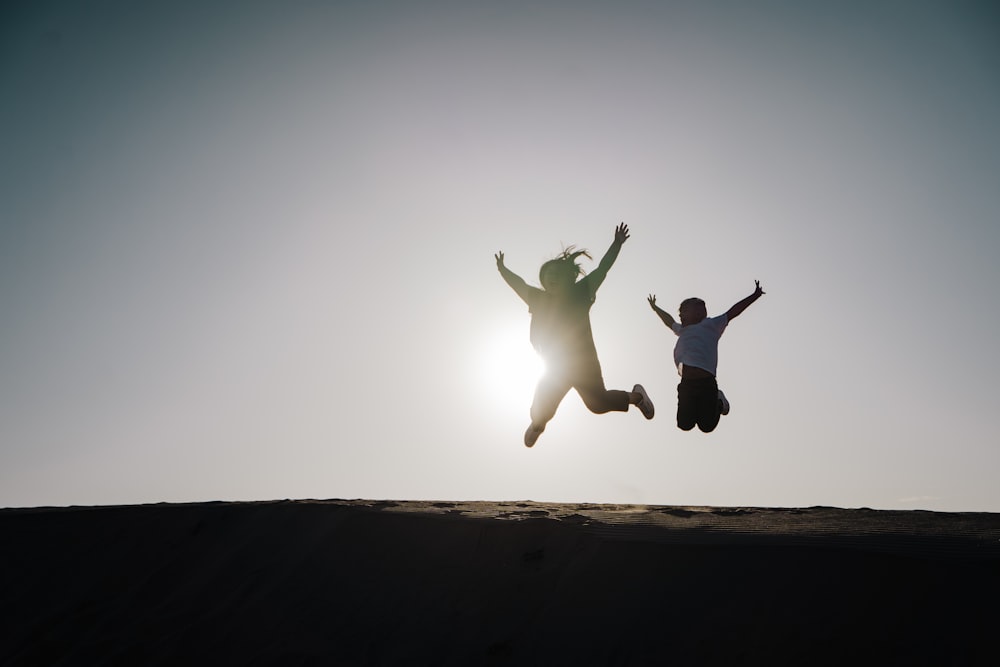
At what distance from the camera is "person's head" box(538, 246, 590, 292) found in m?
7.12

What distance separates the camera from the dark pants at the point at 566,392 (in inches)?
276

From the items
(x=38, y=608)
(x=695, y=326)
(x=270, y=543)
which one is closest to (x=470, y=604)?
(x=270, y=543)

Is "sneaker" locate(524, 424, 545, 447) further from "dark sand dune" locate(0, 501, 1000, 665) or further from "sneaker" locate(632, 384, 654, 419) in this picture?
"sneaker" locate(632, 384, 654, 419)

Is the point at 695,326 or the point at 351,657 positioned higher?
the point at 695,326

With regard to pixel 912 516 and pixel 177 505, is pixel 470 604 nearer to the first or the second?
pixel 912 516

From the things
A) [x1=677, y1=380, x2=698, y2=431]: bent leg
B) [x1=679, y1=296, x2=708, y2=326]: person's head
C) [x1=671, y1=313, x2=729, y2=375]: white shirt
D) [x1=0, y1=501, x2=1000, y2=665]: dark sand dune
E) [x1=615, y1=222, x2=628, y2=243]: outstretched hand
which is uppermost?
[x1=615, y1=222, x2=628, y2=243]: outstretched hand

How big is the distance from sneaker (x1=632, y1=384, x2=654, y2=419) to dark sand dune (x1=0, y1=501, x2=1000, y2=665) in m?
1.08

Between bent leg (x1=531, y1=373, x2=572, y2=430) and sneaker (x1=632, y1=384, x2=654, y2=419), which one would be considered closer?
bent leg (x1=531, y1=373, x2=572, y2=430)

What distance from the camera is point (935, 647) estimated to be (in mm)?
3291

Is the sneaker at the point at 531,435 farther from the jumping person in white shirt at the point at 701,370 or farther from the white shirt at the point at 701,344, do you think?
the white shirt at the point at 701,344

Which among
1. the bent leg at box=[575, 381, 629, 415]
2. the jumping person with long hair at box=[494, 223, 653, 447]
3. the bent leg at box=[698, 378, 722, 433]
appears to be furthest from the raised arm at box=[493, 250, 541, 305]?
the bent leg at box=[698, 378, 722, 433]

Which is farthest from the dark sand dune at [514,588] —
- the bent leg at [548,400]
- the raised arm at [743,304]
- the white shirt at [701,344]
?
the raised arm at [743,304]

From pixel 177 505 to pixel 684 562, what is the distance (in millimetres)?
5630

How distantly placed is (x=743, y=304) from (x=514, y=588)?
3.83m
